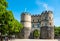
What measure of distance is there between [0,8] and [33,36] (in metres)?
45.0

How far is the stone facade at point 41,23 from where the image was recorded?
213 feet

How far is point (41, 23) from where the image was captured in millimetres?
69375

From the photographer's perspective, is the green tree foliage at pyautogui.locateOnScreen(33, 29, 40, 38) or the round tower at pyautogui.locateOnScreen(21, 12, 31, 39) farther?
the round tower at pyautogui.locateOnScreen(21, 12, 31, 39)

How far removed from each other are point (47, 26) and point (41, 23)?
4.16 metres

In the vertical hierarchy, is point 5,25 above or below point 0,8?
below

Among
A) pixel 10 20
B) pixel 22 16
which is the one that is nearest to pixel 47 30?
pixel 22 16

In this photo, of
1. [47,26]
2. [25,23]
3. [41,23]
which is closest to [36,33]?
[41,23]

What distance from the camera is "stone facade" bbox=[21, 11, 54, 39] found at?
6500 cm

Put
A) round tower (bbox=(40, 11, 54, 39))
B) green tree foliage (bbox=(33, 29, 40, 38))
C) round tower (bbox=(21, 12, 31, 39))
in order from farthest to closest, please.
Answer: round tower (bbox=(21, 12, 31, 39))
green tree foliage (bbox=(33, 29, 40, 38))
round tower (bbox=(40, 11, 54, 39))

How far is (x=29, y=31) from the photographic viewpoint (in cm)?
6962

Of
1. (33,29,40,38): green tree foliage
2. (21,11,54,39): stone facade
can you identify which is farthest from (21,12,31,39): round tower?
(33,29,40,38): green tree foliage

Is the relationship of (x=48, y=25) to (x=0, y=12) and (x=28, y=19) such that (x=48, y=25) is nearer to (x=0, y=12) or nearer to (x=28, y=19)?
(x=28, y=19)

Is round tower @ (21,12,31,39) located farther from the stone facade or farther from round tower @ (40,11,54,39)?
round tower @ (40,11,54,39)

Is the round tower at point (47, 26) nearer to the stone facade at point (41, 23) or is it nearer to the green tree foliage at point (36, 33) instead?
the stone facade at point (41, 23)
